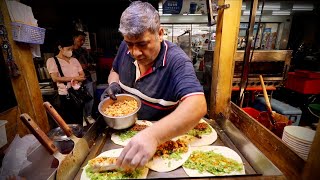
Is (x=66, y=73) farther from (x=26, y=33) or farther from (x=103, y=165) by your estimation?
(x=103, y=165)

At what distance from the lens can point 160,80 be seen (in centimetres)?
197

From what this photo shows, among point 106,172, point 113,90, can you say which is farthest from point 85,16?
point 106,172

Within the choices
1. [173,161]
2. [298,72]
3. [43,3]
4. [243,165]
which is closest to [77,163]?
[173,161]

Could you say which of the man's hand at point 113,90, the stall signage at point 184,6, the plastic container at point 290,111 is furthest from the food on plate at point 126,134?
the stall signage at point 184,6

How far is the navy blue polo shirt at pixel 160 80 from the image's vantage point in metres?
1.72

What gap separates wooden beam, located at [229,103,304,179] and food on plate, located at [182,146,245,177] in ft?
0.87

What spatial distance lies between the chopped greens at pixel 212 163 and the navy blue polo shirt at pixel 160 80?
2.02 ft

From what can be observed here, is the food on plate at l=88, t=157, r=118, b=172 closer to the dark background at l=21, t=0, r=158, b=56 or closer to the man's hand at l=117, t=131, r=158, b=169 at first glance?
the man's hand at l=117, t=131, r=158, b=169

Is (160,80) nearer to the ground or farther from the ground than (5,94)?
farther from the ground

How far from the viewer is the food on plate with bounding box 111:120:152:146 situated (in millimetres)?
1953

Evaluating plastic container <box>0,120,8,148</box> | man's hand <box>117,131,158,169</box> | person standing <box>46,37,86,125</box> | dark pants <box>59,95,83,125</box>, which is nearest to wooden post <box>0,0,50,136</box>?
plastic container <box>0,120,8,148</box>

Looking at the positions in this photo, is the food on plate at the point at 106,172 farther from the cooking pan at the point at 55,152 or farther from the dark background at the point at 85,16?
the dark background at the point at 85,16

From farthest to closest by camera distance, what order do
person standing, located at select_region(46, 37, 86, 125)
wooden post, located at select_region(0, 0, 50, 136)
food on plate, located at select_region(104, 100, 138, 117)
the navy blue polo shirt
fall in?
person standing, located at select_region(46, 37, 86, 125) → wooden post, located at select_region(0, 0, 50, 136) → food on plate, located at select_region(104, 100, 138, 117) → the navy blue polo shirt

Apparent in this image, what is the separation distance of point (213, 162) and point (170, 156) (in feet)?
1.38
